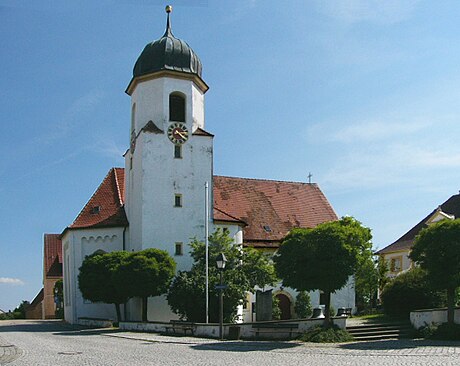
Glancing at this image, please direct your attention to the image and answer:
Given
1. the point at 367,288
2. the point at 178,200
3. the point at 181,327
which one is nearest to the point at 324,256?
the point at 181,327

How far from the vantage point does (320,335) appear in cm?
2308

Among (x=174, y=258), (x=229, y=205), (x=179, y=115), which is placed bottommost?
(x=174, y=258)

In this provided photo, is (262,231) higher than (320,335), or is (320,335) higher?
→ (262,231)

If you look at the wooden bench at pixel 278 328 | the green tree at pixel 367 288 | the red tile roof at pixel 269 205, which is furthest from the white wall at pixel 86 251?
the wooden bench at pixel 278 328

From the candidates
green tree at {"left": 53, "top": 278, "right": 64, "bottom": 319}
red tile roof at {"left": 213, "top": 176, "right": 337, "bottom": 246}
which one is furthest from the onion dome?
green tree at {"left": 53, "top": 278, "right": 64, "bottom": 319}

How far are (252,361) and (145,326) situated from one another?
13144 mm

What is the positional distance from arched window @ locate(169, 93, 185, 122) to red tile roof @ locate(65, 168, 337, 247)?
656cm

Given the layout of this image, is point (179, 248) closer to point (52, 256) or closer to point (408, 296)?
point (408, 296)

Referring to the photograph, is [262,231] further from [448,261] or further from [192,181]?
[448,261]

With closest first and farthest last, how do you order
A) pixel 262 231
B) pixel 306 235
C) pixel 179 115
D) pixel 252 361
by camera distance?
pixel 252 361, pixel 306 235, pixel 179 115, pixel 262 231

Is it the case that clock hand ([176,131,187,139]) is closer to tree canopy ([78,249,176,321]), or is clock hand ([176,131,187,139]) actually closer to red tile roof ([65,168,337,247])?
red tile roof ([65,168,337,247])

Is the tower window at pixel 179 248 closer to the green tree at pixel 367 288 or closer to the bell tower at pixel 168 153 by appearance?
the bell tower at pixel 168 153

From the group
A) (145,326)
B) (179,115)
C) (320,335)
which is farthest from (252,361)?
(179,115)

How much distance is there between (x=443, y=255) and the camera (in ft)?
74.2
